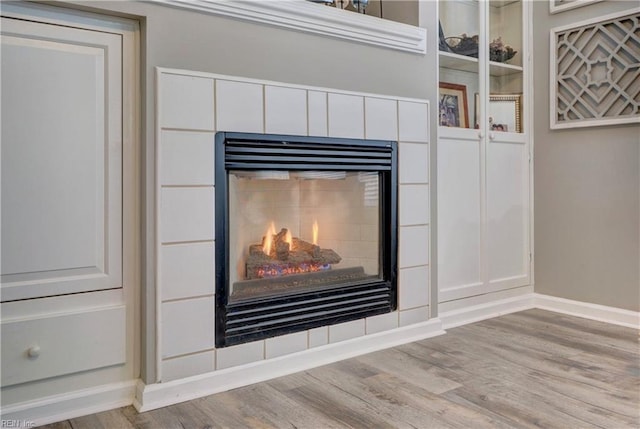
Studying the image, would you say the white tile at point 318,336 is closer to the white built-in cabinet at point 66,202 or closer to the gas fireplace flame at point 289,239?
the gas fireplace flame at point 289,239

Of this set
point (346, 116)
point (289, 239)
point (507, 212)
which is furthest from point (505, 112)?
point (289, 239)

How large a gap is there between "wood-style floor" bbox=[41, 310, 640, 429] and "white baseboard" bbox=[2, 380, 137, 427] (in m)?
0.04

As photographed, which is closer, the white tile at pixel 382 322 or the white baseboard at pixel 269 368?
the white baseboard at pixel 269 368

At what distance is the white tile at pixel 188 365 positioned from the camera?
1672 mm

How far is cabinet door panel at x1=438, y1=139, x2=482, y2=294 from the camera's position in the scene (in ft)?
8.47

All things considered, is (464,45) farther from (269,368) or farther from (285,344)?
(269,368)

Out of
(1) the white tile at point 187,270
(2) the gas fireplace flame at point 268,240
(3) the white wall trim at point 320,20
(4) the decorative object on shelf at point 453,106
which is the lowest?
(1) the white tile at point 187,270

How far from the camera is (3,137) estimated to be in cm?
147

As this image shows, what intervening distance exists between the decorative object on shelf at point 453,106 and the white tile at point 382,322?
3.54 ft

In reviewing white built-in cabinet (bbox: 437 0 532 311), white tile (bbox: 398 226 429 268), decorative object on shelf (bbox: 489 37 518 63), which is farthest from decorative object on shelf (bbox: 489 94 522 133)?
white tile (bbox: 398 226 429 268)

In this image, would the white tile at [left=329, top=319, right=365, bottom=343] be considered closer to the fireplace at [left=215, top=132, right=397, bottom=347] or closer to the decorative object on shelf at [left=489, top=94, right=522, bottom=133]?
the fireplace at [left=215, top=132, right=397, bottom=347]

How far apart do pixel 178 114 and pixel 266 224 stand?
581mm

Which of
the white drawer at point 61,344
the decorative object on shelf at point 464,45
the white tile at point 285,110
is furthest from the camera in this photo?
the decorative object on shelf at point 464,45

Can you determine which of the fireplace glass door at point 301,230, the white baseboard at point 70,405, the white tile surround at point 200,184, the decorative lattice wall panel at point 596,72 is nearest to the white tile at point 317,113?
the white tile surround at point 200,184
